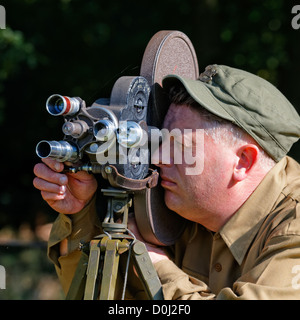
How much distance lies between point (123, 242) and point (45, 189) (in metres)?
0.42

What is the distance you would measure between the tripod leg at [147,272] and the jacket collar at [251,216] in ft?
1.26

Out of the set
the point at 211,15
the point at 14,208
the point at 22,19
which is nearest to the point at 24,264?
the point at 14,208

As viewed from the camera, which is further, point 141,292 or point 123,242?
point 141,292

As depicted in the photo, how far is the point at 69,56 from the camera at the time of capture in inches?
271

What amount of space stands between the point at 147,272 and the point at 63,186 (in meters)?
0.51

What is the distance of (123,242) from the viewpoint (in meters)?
2.14

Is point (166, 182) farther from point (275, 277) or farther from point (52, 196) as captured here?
point (275, 277)

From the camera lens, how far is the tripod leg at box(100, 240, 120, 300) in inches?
81.1

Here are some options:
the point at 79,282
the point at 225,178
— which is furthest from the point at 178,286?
the point at 225,178

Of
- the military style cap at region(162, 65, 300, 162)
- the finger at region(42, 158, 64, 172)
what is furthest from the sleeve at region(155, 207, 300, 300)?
the finger at region(42, 158, 64, 172)

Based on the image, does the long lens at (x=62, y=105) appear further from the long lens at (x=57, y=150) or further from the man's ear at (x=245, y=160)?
the man's ear at (x=245, y=160)

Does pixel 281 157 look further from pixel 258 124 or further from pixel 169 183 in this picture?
pixel 169 183

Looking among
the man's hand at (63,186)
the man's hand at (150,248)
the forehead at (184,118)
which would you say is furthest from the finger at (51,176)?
the forehead at (184,118)

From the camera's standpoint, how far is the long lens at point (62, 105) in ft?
6.70
